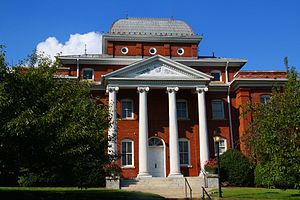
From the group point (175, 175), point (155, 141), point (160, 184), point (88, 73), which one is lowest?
point (160, 184)

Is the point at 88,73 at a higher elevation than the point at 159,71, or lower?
higher

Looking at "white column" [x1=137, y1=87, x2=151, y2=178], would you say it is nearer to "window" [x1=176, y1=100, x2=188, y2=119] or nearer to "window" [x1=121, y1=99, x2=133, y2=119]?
"window" [x1=121, y1=99, x2=133, y2=119]

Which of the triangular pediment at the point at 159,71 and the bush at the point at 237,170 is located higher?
the triangular pediment at the point at 159,71

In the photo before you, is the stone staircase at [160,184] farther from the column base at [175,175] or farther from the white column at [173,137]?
the white column at [173,137]

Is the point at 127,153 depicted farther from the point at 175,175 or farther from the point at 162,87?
the point at 162,87

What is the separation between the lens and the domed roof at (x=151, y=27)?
40.2 meters

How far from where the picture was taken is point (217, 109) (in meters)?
36.8

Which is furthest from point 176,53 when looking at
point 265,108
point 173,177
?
point 265,108

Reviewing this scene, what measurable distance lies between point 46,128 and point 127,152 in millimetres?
20247

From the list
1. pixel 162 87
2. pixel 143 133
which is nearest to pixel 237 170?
pixel 143 133

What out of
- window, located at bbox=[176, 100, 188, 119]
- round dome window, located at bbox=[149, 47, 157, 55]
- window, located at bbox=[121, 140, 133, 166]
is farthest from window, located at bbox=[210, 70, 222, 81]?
window, located at bbox=[121, 140, 133, 166]

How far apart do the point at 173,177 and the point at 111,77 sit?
930cm

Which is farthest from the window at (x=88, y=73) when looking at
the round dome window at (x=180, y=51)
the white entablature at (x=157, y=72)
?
the round dome window at (x=180, y=51)

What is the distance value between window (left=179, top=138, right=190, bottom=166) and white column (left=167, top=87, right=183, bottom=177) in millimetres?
2619
